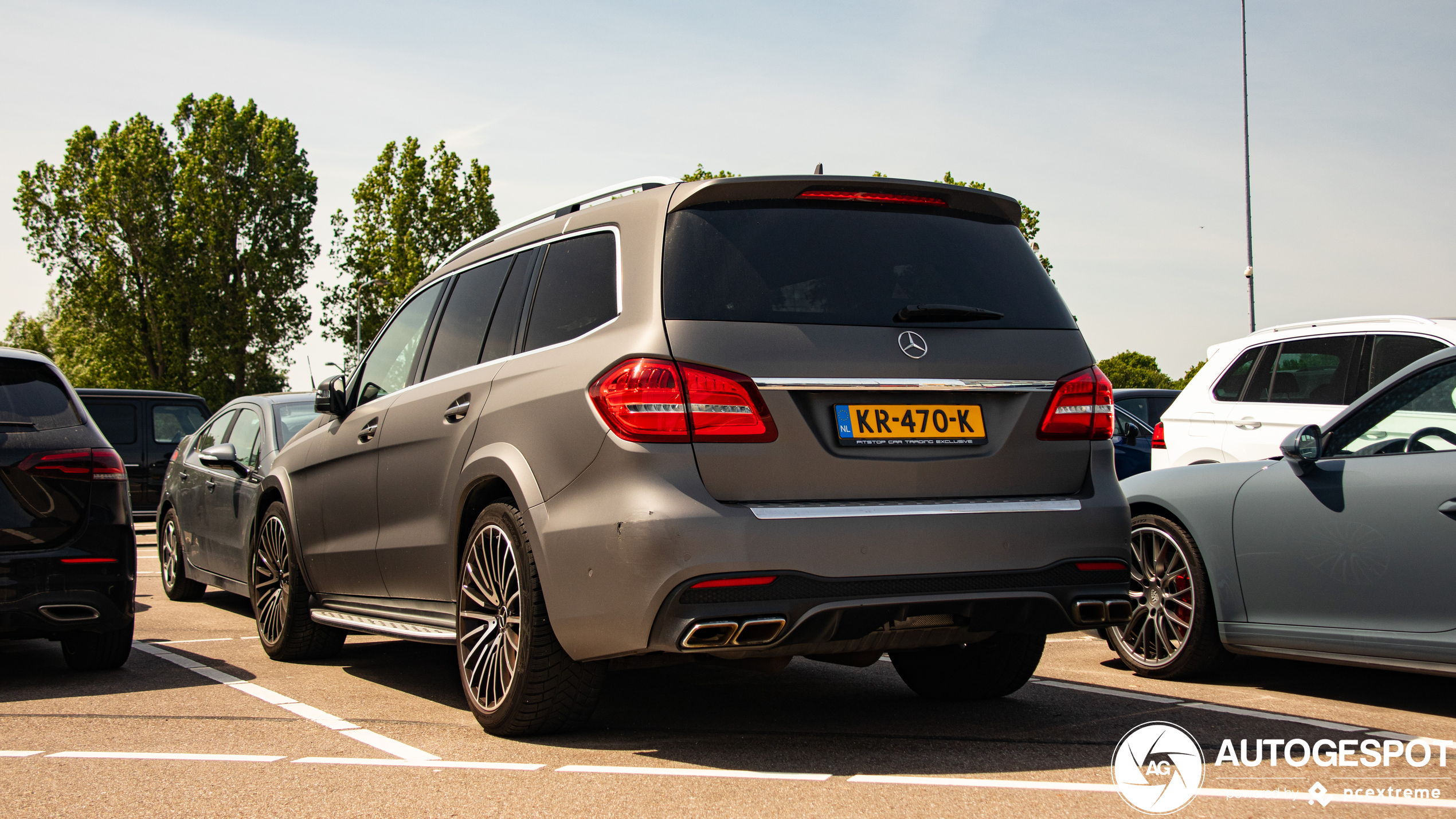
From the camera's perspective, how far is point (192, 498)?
32.7 ft

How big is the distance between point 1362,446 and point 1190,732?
1.55 m

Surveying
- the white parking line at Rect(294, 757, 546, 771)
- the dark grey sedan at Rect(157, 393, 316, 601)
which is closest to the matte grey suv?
the white parking line at Rect(294, 757, 546, 771)

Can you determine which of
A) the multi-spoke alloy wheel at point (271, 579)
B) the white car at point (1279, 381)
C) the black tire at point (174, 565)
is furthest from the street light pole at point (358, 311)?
the white car at point (1279, 381)

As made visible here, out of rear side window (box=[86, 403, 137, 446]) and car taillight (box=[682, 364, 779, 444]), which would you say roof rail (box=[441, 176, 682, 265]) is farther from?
rear side window (box=[86, 403, 137, 446])

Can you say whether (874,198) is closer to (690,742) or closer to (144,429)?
(690,742)

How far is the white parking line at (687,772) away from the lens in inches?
159

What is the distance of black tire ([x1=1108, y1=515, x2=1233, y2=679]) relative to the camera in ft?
19.4

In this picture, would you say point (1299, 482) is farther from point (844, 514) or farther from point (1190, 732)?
point (844, 514)

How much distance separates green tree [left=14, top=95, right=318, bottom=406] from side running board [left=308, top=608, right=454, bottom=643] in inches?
2012

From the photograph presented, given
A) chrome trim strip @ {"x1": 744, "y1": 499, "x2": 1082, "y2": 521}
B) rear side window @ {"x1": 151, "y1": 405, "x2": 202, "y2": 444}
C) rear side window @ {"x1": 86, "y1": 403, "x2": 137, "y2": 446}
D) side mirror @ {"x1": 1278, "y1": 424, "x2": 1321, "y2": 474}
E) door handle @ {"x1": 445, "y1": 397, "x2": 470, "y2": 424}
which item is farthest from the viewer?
rear side window @ {"x1": 151, "y1": 405, "x2": 202, "y2": 444}

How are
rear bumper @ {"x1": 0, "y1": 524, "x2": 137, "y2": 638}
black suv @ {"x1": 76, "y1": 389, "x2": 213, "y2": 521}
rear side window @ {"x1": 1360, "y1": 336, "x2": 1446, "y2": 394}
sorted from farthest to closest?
black suv @ {"x1": 76, "y1": 389, "x2": 213, "y2": 521} < rear side window @ {"x1": 1360, "y1": 336, "x2": 1446, "y2": 394} < rear bumper @ {"x1": 0, "y1": 524, "x2": 137, "y2": 638}

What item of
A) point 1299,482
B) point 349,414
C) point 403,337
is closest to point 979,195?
point 1299,482

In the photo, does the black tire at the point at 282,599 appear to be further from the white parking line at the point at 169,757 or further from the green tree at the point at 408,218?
the green tree at the point at 408,218

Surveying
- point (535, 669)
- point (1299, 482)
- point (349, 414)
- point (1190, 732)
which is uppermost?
point (349, 414)
